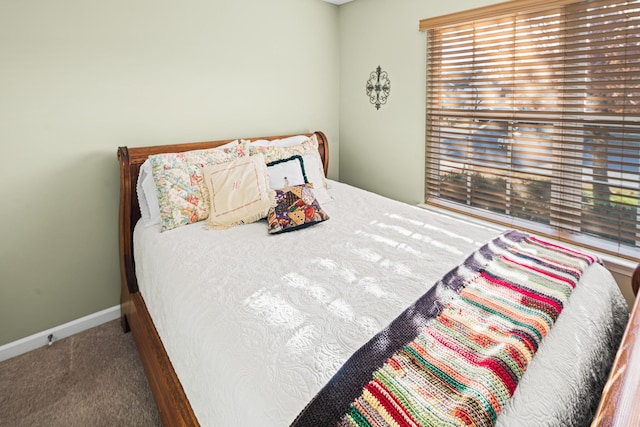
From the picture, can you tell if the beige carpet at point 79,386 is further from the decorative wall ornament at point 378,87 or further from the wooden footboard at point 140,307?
the decorative wall ornament at point 378,87

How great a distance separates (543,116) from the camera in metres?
2.31

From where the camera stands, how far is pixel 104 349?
7.27ft

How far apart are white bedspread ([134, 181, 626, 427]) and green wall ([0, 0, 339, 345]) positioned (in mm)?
482

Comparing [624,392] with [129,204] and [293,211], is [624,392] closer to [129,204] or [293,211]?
[293,211]

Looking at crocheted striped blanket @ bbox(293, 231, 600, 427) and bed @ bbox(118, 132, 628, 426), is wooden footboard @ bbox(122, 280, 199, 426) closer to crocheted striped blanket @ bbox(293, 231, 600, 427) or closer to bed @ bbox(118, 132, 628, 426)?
bed @ bbox(118, 132, 628, 426)

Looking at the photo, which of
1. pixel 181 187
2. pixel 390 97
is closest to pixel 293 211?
pixel 181 187

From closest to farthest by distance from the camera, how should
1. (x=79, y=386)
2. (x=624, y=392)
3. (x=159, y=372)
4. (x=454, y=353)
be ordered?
(x=624, y=392) < (x=454, y=353) < (x=159, y=372) < (x=79, y=386)

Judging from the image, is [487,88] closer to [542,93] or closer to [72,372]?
[542,93]

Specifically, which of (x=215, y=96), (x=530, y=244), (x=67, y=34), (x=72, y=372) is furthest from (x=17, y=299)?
(x=530, y=244)

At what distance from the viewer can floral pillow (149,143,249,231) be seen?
210 cm

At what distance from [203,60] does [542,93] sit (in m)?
2.29

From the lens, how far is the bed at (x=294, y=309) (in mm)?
1003

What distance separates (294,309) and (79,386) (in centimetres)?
146

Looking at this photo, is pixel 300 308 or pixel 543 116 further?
pixel 543 116
